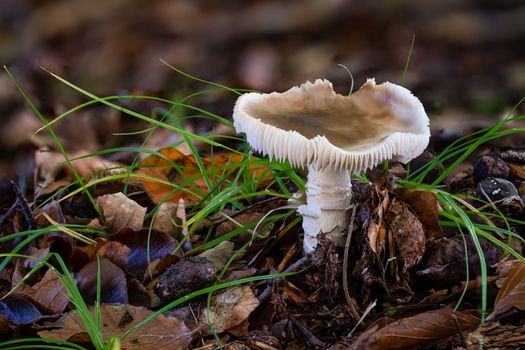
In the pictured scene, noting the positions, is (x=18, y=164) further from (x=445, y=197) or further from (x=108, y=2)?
(x=108, y=2)

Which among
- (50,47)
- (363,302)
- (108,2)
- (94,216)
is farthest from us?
(108,2)

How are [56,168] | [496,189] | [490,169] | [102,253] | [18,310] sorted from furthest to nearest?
1. [56,168]
2. [490,169]
3. [496,189]
4. [102,253]
5. [18,310]

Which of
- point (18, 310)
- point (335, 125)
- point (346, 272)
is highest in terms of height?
point (335, 125)

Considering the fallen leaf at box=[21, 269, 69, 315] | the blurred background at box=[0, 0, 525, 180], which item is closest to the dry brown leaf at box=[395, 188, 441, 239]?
the fallen leaf at box=[21, 269, 69, 315]

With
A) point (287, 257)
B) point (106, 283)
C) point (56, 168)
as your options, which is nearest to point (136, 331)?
point (106, 283)

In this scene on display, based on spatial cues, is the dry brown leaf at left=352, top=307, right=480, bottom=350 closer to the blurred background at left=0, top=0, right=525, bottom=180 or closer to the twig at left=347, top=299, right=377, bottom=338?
the twig at left=347, top=299, right=377, bottom=338

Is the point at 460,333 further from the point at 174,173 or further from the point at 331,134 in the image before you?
the point at 174,173

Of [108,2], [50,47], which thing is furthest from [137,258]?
[108,2]

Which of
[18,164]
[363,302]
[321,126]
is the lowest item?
[18,164]
